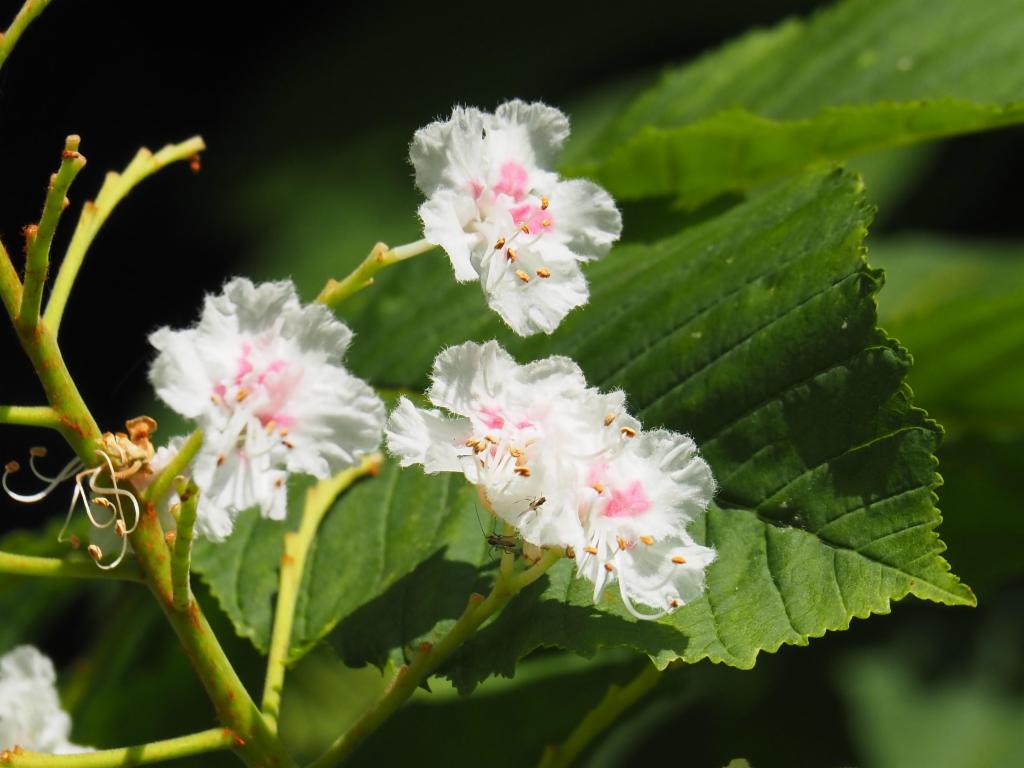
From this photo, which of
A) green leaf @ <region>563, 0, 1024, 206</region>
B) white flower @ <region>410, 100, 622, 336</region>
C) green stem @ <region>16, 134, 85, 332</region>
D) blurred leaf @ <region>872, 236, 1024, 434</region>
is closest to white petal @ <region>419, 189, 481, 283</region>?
white flower @ <region>410, 100, 622, 336</region>

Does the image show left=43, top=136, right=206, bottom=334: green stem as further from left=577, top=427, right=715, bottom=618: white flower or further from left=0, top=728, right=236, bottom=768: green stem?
left=577, top=427, right=715, bottom=618: white flower

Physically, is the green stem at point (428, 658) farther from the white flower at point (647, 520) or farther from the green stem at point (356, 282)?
the green stem at point (356, 282)

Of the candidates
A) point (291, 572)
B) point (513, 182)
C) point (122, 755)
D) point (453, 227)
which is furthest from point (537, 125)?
point (122, 755)

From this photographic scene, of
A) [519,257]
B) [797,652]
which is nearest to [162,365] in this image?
[519,257]

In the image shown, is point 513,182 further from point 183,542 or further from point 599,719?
point 599,719

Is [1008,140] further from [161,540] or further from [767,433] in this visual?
[161,540]
